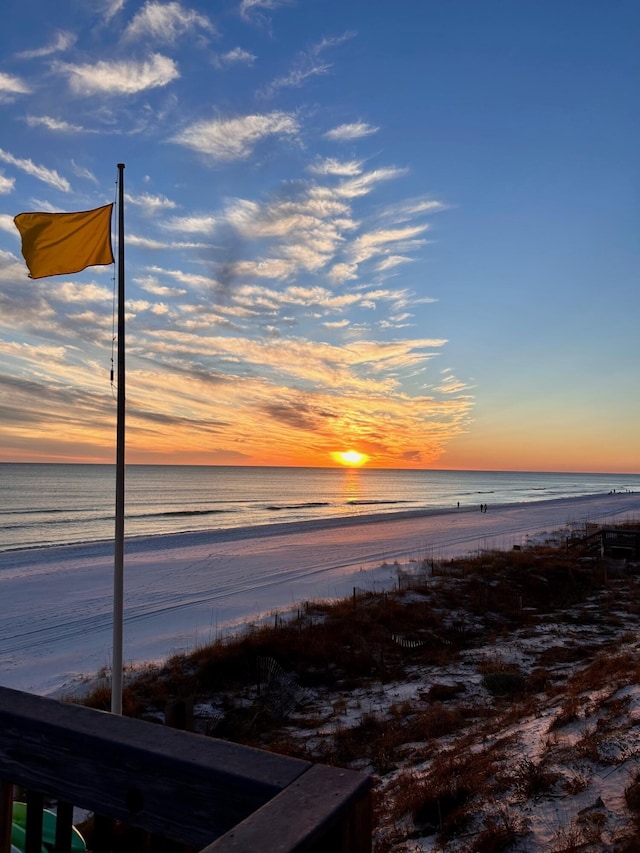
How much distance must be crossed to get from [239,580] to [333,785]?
26.5m

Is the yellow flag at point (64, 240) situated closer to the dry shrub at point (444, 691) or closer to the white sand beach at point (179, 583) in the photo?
the dry shrub at point (444, 691)

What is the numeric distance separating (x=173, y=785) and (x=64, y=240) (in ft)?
25.1

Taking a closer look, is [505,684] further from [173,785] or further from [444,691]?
[173,785]

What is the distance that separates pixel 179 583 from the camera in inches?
1043

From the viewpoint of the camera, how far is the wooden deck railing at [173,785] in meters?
1.49

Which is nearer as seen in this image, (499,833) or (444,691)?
(499,833)

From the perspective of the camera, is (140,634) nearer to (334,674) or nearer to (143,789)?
(334,674)

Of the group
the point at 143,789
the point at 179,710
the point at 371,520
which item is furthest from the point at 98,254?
the point at 371,520

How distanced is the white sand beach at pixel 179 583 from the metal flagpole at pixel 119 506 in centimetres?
713

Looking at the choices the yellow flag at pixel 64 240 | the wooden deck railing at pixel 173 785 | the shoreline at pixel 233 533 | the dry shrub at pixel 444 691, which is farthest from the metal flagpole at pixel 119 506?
the shoreline at pixel 233 533

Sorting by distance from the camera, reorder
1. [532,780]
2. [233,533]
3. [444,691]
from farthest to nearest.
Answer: [233,533]
[444,691]
[532,780]

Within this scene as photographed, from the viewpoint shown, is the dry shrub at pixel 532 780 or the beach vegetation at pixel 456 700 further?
the dry shrub at pixel 532 780

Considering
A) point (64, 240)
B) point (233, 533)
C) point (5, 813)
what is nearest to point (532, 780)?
point (5, 813)

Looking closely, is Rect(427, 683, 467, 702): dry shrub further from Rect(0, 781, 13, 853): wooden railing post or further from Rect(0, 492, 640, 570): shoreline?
Rect(0, 492, 640, 570): shoreline
